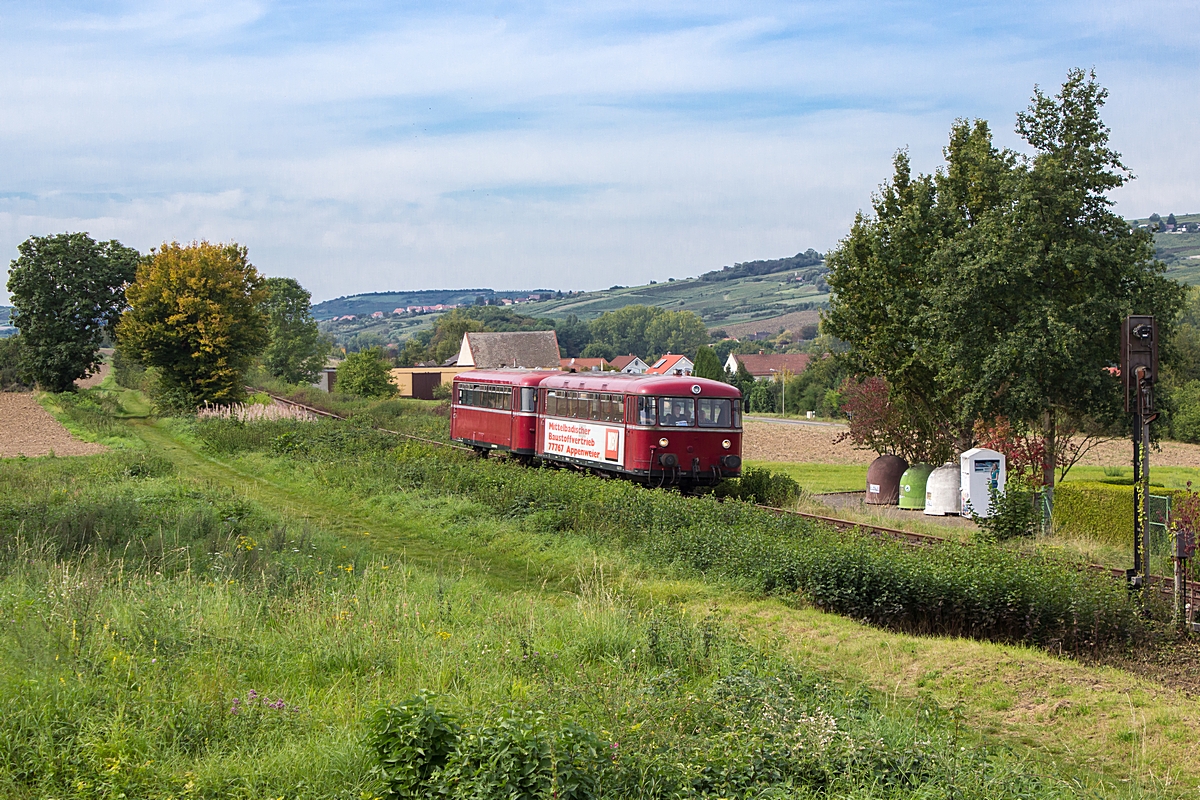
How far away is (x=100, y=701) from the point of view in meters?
7.52

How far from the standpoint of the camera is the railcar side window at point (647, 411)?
2489 cm

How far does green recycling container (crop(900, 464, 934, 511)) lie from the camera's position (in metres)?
26.8

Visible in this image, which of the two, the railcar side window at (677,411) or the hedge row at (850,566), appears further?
the railcar side window at (677,411)

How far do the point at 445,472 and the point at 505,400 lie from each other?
763cm

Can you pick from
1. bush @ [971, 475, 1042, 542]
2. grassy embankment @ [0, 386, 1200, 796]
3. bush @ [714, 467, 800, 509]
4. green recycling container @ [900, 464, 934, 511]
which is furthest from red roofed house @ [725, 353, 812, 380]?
grassy embankment @ [0, 386, 1200, 796]

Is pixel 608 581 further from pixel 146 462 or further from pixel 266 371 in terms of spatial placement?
pixel 266 371

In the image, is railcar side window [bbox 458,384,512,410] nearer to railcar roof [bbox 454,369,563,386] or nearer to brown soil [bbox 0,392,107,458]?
railcar roof [bbox 454,369,563,386]

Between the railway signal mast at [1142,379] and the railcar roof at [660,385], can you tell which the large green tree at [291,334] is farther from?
the railway signal mast at [1142,379]

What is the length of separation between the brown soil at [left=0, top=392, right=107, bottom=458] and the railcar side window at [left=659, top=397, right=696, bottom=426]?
59.8ft

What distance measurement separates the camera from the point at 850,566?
14.4 m

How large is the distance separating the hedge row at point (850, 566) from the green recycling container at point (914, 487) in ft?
27.4

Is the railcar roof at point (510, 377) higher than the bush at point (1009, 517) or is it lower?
higher

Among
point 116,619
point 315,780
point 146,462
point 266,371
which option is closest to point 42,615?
point 116,619

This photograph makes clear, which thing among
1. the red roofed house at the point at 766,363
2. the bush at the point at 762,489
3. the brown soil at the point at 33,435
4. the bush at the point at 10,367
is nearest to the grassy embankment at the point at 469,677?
the bush at the point at 762,489
